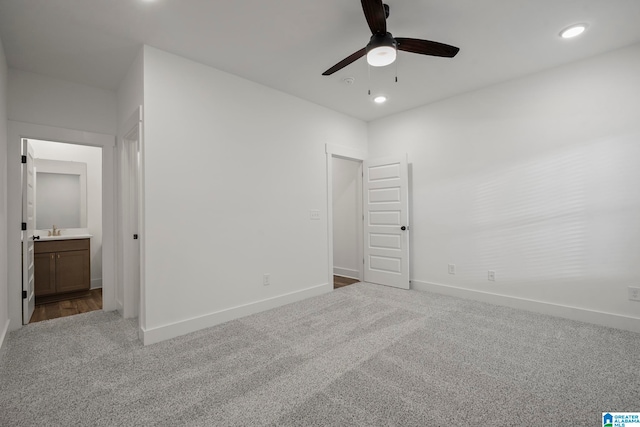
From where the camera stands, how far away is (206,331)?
2.90m

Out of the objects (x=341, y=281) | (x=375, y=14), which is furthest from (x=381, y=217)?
(x=375, y=14)

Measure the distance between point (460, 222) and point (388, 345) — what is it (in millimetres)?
2212


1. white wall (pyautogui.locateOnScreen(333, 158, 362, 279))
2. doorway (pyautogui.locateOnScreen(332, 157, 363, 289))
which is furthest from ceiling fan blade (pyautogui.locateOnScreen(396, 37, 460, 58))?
white wall (pyautogui.locateOnScreen(333, 158, 362, 279))

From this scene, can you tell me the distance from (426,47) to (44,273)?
525 centimetres

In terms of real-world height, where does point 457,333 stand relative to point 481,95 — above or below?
below

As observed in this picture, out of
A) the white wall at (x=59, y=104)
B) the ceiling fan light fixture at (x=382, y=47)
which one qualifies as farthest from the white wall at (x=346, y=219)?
the white wall at (x=59, y=104)

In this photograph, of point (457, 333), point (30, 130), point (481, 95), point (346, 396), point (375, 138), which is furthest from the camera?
point (375, 138)

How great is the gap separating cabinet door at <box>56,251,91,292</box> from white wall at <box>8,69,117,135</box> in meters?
1.95

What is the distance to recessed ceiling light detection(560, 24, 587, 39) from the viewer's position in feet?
8.21

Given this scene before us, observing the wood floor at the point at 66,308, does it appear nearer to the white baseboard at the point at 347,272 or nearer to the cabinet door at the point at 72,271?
the cabinet door at the point at 72,271

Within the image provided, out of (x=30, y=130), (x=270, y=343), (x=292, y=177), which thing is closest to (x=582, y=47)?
(x=292, y=177)

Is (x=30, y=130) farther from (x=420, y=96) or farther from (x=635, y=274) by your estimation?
(x=635, y=274)

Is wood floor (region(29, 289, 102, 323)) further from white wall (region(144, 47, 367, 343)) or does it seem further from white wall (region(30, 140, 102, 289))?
white wall (region(144, 47, 367, 343))

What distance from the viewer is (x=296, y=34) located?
8.52ft
